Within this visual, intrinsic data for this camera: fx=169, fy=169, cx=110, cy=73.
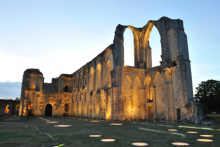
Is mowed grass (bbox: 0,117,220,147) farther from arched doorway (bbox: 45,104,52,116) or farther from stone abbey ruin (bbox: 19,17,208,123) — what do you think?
arched doorway (bbox: 45,104,52,116)

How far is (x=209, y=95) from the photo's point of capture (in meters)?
37.6

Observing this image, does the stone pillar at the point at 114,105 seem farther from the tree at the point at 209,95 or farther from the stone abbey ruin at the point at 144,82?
the tree at the point at 209,95

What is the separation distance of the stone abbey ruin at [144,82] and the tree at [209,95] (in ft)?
63.9

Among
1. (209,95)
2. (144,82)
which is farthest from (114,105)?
(209,95)

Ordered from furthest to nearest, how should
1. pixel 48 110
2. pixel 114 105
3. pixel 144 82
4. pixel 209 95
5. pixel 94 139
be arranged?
1. pixel 48 110
2. pixel 209 95
3. pixel 144 82
4. pixel 114 105
5. pixel 94 139

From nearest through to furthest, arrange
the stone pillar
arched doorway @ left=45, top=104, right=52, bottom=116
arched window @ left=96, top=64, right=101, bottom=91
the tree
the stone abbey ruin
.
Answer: the stone abbey ruin, the stone pillar, arched window @ left=96, top=64, right=101, bottom=91, the tree, arched doorway @ left=45, top=104, right=52, bottom=116

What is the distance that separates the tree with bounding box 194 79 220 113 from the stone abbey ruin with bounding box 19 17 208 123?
19.5m

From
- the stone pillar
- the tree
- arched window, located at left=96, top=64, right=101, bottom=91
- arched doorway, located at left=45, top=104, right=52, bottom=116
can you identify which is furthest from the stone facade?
the tree

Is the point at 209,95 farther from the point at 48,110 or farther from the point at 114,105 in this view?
the point at 48,110

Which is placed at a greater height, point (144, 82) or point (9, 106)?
point (144, 82)

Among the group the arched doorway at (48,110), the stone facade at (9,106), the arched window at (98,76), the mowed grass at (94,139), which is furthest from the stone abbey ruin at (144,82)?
the stone facade at (9,106)

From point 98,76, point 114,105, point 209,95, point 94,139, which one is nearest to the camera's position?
point 94,139

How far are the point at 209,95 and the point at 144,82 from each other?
2232 centimetres

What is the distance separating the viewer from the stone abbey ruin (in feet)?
60.5
